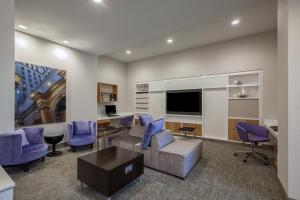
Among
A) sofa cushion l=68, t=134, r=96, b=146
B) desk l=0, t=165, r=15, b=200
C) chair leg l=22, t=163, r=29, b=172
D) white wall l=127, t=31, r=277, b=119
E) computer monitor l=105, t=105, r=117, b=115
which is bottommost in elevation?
chair leg l=22, t=163, r=29, b=172

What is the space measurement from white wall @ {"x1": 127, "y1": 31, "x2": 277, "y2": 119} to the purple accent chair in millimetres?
3400

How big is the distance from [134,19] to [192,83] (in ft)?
10.7

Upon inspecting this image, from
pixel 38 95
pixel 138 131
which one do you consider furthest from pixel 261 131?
pixel 38 95

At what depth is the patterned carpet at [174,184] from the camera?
6.78ft

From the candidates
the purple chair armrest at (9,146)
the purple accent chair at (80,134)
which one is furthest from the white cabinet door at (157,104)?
the purple chair armrest at (9,146)

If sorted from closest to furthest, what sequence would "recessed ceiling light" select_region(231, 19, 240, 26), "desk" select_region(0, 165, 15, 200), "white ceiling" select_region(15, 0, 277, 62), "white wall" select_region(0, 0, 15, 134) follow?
1. "desk" select_region(0, 165, 15, 200)
2. "white wall" select_region(0, 0, 15, 134)
3. "white ceiling" select_region(15, 0, 277, 62)
4. "recessed ceiling light" select_region(231, 19, 240, 26)

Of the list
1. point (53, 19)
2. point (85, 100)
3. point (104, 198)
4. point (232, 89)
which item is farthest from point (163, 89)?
point (104, 198)

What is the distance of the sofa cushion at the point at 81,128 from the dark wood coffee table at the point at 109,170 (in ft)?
6.77

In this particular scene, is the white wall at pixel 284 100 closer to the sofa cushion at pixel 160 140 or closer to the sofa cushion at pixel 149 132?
the sofa cushion at pixel 160 140

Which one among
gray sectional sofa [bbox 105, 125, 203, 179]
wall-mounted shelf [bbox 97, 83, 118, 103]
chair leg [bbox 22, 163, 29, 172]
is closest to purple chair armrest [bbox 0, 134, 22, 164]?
chair leg [bbox 22, 163, 29, 172]

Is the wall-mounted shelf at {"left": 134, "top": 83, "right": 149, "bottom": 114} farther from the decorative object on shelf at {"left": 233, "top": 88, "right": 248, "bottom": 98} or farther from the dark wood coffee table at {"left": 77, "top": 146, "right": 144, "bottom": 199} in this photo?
the dark wood coffee table at {"left": 77, "top": 146, "right": 144, "bottom": 199}

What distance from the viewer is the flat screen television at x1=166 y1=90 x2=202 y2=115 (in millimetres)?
5324

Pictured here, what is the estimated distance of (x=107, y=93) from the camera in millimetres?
6289

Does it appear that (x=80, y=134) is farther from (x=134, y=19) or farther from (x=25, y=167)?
(x=134, y=19)
